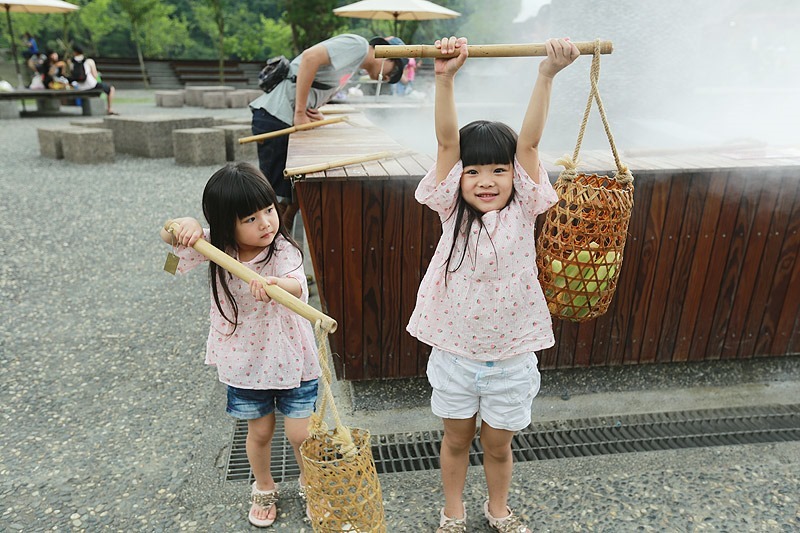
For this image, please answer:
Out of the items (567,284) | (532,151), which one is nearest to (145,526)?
(567,284)

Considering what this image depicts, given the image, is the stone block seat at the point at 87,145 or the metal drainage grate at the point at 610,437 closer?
the metal drainage grate at the point at 610,437

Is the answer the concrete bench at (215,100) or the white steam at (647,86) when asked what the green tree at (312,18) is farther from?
the white steam at (647,86)

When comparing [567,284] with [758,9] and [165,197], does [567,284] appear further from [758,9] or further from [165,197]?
[758,9]

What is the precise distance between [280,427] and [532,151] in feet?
6.46

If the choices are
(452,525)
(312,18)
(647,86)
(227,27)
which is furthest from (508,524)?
(227,27)

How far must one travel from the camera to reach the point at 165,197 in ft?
23.6

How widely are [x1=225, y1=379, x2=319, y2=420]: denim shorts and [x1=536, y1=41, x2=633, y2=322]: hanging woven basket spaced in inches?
37.2

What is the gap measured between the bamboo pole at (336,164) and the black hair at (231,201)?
503 millimetres

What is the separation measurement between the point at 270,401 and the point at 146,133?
867cm

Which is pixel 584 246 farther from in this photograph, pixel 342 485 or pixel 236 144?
pixel 236 144

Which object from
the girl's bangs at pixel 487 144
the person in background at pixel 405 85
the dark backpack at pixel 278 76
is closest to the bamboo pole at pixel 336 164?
the girl's bangs at pixel 487 144

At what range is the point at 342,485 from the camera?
1.78m

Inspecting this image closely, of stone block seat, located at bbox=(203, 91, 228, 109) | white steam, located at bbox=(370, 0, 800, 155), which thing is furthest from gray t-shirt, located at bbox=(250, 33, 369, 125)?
stone block seat, located at bbox=(203, 91, 228, 109)

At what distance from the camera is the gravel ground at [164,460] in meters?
2.34
